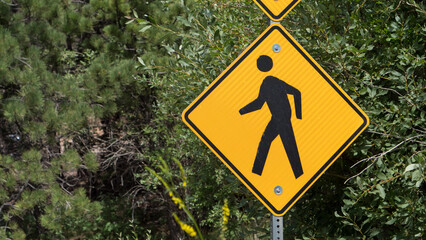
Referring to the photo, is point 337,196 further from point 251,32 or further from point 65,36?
point 65,36

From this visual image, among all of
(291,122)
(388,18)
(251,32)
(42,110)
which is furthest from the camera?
(42,110)

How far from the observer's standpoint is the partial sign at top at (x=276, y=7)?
2781 mm

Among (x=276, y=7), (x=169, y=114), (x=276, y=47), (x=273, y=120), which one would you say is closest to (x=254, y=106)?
(x=273, y=120)

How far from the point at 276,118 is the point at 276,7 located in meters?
0.60

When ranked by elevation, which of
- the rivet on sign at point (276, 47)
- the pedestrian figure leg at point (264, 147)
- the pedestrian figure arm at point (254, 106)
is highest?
the rivet on sign at point (276, 47)

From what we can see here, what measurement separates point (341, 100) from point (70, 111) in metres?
7.01

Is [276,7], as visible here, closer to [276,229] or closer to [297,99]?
[297,99]

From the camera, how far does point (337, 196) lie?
167 inches

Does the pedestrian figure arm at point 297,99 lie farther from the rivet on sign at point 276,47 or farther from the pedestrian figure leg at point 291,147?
the rivet on sign at point 276,47

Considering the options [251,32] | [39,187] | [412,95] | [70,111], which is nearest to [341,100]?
[412,95]

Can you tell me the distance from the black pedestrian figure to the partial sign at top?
26 cm

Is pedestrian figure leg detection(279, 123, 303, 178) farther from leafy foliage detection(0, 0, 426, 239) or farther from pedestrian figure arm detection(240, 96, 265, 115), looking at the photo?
leafy foliage detection(0, 0, 426, 239)

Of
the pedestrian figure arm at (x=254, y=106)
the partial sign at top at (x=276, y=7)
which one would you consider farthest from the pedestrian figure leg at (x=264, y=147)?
the partial sign at top at (x=276, y=7)

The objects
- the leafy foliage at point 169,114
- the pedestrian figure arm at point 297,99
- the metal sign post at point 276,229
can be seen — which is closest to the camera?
the metal sign post at point 276,229
